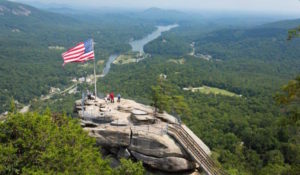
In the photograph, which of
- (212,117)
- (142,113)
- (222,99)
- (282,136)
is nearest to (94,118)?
(142,113)

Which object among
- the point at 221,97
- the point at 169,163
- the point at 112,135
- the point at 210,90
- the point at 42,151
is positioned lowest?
the point at 210,90

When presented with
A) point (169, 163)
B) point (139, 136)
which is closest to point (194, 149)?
point (169, 163)

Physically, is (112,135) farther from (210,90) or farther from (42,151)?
(210,90)

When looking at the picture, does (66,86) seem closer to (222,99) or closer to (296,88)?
(222,99)

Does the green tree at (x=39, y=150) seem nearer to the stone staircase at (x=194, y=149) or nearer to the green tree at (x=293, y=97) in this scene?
the stone staircase at (x=194, y=149)

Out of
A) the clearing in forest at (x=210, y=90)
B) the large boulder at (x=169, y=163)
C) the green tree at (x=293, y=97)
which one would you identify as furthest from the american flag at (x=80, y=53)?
the clearing in forest at (x=210, y=90)

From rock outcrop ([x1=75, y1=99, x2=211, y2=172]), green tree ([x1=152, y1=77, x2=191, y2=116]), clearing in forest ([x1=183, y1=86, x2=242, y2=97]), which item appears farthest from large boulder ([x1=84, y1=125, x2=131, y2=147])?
clearing in forest ([x1=183, y1=86, x2=242, y2=97])

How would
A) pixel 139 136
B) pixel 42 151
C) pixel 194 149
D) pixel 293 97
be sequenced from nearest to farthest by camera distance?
pixel 293 97 → pixel 42 151 → pixel 194 149 → pixel 139 136
